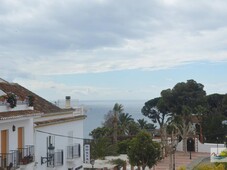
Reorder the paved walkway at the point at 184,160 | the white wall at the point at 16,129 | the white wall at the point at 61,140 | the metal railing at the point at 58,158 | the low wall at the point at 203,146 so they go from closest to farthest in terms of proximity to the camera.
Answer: the white wall at the point at 16,129 → the white wall at the point at 61,140 → the metal railing at the point at 58,158 → the paved walkway at the point at 184,160 → the low wall at the point at 203,146

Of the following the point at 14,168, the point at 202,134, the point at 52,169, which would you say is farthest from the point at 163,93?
the point at 14,168

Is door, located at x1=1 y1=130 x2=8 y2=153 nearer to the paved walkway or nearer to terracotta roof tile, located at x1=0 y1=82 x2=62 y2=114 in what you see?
terracotta roof tile, located at x1=0 y1=82 x2=62 y2=114

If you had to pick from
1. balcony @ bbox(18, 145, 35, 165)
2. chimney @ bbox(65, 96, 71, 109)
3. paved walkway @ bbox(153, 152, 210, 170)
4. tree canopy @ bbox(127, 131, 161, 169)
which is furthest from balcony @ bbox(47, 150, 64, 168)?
paved walkway @ bbox(153, 152, 210, 170)

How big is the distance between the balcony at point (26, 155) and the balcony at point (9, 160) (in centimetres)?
28


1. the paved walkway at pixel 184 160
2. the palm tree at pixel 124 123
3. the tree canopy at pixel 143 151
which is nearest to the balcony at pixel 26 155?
the tree canopy at pixel 143 151

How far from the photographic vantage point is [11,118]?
14.6m

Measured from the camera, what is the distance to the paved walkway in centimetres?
3421

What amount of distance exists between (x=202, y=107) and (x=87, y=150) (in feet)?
100

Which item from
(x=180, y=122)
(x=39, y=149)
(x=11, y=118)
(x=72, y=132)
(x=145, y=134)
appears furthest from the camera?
(x=180, y=122)

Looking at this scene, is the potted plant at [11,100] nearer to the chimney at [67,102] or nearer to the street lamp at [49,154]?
the street lamp at [49,154]

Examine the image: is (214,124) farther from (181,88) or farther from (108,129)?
(108,129)

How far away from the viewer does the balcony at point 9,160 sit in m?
14.2

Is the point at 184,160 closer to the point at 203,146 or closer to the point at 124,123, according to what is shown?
the point at 203,146

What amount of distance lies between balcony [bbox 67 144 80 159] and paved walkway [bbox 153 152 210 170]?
12536 millimetres
